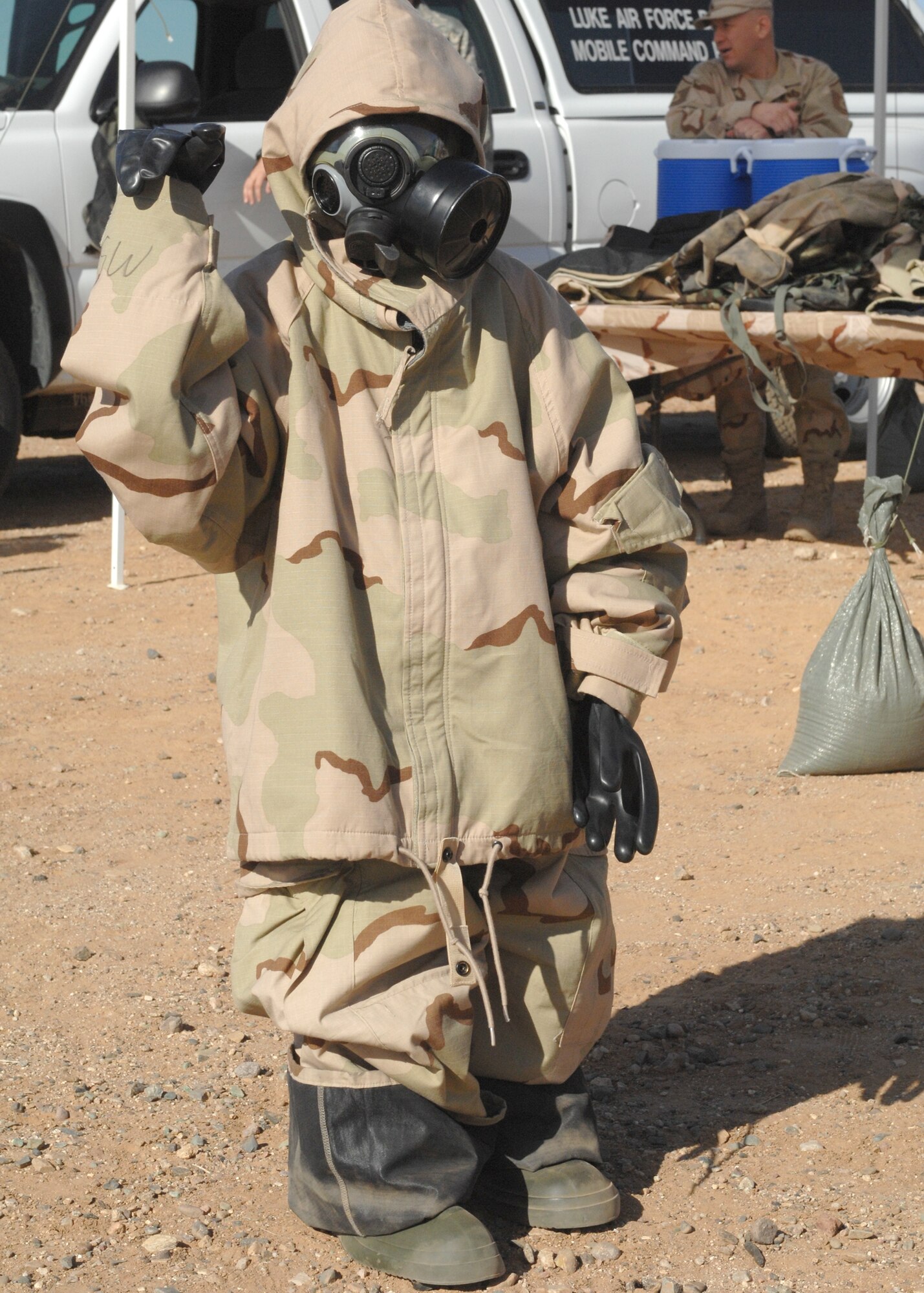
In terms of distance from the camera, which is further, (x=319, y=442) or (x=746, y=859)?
(x=746, y=859)

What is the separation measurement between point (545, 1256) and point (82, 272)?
207 inches

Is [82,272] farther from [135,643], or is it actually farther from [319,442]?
[319,442]

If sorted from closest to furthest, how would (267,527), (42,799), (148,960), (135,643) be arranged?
(267,527) → (148,960) → (42,799) → (135,643)

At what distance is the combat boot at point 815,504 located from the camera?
263 inches

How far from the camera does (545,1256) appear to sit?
90.9 inches

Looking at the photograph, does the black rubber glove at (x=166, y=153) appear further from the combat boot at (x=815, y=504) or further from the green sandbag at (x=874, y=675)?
the combat boot at (x=815, y=504)

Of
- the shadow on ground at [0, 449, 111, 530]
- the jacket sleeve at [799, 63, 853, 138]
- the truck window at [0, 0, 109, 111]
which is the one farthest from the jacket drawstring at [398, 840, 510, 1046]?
the truck window at [0, 0, 109, 111]

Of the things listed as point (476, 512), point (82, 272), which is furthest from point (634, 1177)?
point (82, 272)

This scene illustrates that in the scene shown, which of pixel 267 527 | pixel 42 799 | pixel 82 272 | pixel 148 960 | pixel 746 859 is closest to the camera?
pixel 267 527

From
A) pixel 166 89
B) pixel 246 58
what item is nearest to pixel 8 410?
pixel 166 89

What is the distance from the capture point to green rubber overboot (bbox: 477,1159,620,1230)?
2.34 meters

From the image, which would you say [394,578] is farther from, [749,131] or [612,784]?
[749,131]

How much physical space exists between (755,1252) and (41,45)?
577 centimetres

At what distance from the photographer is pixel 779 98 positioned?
653 centimetres
